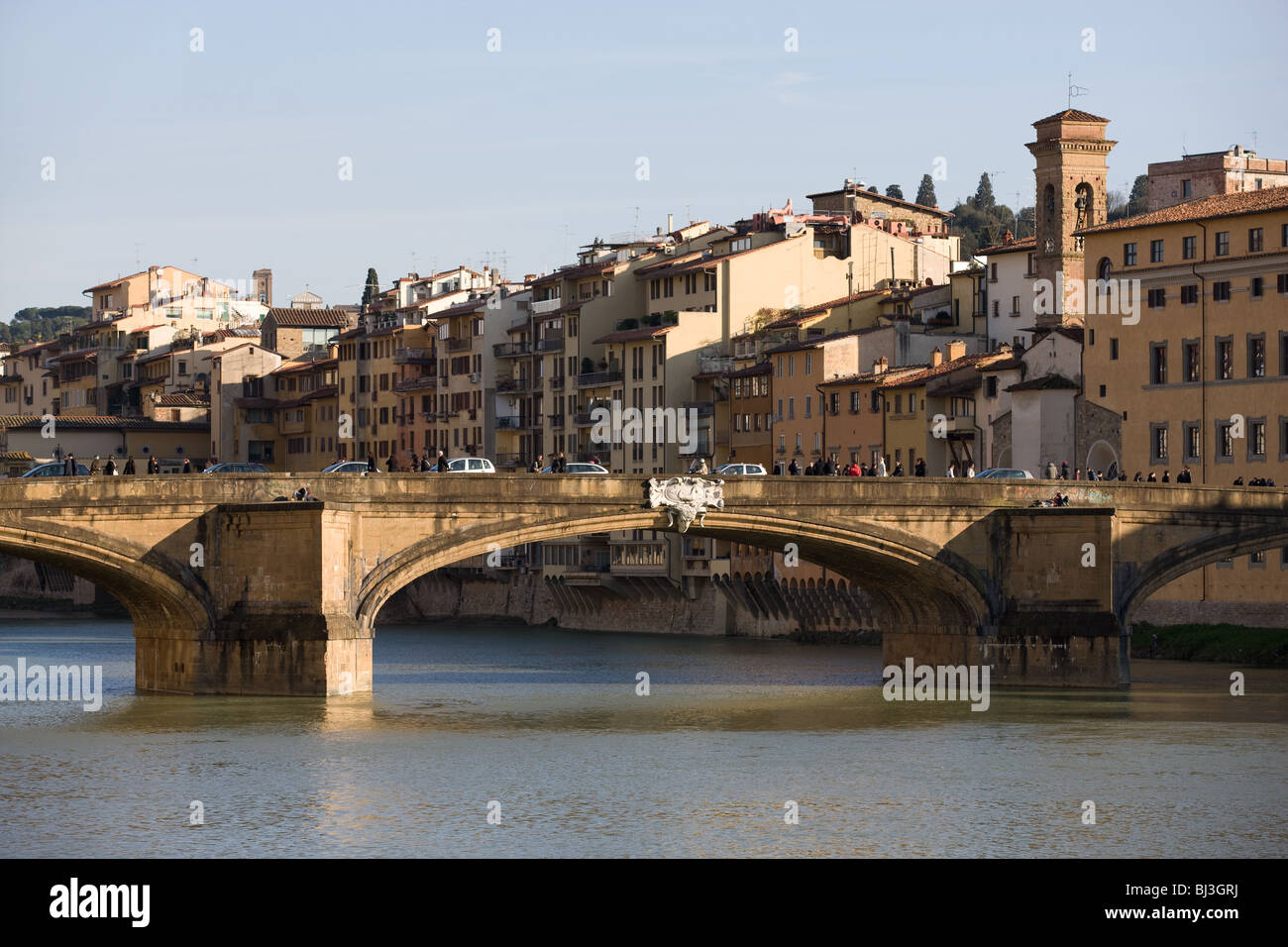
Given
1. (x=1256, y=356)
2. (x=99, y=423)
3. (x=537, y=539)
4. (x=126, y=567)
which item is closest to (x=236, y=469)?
(x=126, y=567)

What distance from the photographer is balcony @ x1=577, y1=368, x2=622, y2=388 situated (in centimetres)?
10594

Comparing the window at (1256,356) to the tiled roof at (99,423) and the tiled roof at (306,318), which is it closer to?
the tiled roof at (99,423)

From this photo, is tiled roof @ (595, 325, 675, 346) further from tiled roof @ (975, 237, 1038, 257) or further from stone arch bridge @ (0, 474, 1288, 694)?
stone arch bridge @ (0, 474, 1288, 694)

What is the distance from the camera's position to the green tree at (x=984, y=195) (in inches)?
7628

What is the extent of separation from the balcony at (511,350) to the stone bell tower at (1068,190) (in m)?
33.6

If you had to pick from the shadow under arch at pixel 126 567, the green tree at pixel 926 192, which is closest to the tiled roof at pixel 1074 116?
the shadow under arch at pixel 126 567

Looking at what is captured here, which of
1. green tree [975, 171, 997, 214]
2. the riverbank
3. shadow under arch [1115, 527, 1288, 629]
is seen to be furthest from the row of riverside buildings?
green tree [975, 171, 997, 214]

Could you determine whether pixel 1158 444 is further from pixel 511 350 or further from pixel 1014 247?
pixel 511 350

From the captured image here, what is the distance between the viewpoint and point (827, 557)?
65312 mm

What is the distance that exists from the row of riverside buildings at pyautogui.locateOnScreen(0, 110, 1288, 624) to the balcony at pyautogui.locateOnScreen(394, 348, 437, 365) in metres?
0.16

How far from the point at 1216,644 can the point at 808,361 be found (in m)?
27.5
